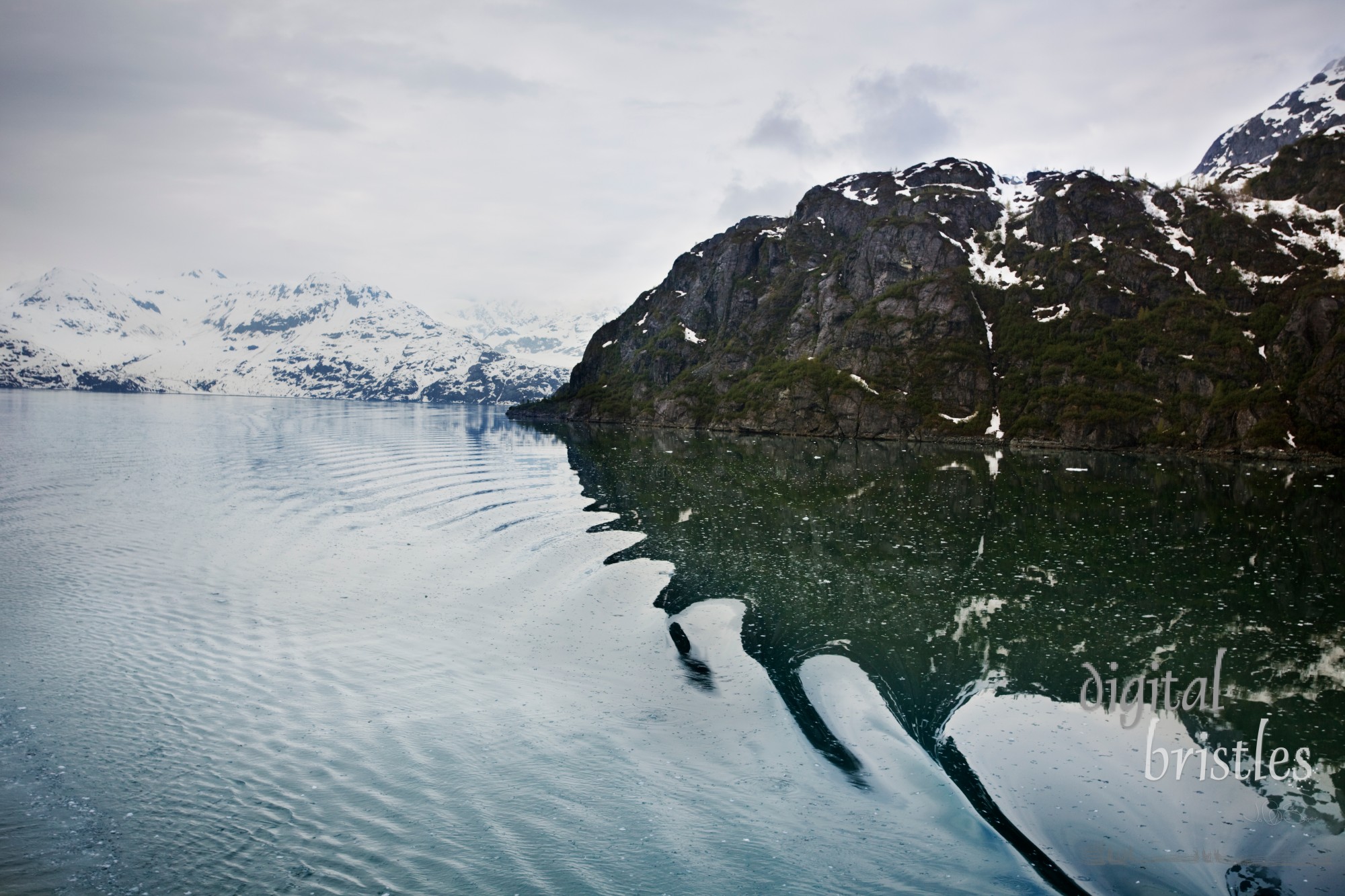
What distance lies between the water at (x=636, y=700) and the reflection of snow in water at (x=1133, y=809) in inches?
3.8

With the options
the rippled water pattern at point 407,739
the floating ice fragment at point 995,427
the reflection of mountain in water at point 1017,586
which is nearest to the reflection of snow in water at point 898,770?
the rippled water pattern at point 407,739

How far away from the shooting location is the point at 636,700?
981 inches

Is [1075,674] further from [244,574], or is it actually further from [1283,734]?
[244,574]

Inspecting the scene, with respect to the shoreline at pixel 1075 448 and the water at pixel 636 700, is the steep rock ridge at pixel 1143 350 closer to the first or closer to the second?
the shoreline at pixel 1075 448

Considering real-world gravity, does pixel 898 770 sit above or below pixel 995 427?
below

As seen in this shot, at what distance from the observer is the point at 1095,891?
1528 cm

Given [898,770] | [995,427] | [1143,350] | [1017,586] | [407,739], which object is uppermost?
[1143,350]

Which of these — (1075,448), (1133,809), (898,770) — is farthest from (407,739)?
(1075,448)

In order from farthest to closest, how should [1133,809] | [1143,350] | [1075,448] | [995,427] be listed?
[995,427] < [1143,350] < [1075,448] < [1133,809]

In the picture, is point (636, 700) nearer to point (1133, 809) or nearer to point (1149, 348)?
point (1133, 809)

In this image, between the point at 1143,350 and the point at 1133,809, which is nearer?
the point at 1133,809

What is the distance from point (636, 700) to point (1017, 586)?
24.8 meters

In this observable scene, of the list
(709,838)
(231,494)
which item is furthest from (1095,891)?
(231,494)

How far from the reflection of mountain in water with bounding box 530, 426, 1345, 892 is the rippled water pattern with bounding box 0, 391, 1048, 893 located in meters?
2.20
